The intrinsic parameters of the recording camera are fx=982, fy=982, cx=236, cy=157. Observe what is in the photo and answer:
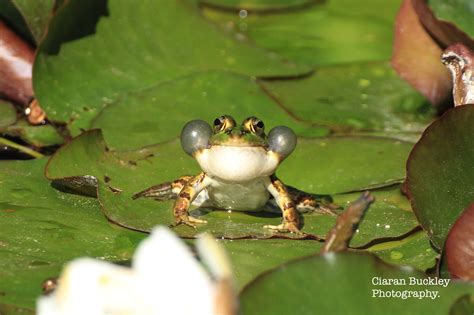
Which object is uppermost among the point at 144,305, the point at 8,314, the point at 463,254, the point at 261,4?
the point at 144,305

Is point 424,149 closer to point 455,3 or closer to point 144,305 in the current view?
point 455,3

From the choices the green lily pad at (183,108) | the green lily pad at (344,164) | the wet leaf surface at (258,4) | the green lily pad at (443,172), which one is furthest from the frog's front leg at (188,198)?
the wet leaf surface at (258,4)

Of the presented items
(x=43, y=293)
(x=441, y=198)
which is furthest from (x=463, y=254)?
(x=43, y=293)

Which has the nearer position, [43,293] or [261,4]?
[43,293]

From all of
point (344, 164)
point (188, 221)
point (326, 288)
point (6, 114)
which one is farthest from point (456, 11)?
point (326, 288)

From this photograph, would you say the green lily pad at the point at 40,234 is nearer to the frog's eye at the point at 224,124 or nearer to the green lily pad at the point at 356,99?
the frog's eye at the point at 224,124

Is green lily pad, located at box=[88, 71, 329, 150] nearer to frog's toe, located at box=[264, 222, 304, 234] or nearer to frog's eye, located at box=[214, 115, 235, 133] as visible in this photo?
frog's eye, located at box=[214, 115, 235, 133]

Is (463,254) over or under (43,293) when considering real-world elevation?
over
